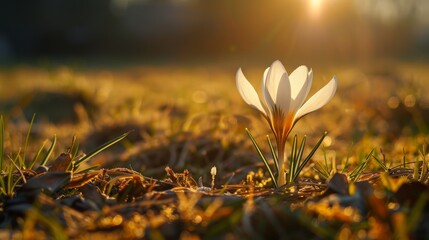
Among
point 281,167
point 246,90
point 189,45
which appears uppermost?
point 246,90

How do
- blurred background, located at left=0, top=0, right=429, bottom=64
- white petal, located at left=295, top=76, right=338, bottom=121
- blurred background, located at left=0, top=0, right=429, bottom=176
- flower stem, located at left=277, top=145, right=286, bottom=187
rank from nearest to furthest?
white petal, located at left=295, top=76, right=338, bottom=121 → flower stem, located at left=277, top=145, right=286, bottom=187 → blurred background, located at left=0, top=0, right=429, bottom=176 → blurred background, located at left=0, top=0, right=429, bottom=64

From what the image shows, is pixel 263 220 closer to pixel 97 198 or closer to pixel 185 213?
pixel 185 213

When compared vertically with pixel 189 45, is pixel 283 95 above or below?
above

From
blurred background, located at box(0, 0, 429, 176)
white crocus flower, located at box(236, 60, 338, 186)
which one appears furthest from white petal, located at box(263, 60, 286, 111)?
blurred background, located at box(0, 0, 429, 176)

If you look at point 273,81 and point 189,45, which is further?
point 189,45

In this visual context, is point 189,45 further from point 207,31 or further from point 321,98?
point 321,98

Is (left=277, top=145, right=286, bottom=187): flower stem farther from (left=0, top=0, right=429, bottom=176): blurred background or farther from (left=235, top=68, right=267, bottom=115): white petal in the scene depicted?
(left=0, top=0, right=429, bottom=176): blurred background

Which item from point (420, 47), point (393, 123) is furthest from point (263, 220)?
point (420, 47)

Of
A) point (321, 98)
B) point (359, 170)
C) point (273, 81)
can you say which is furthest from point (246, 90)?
point (359, 170)
